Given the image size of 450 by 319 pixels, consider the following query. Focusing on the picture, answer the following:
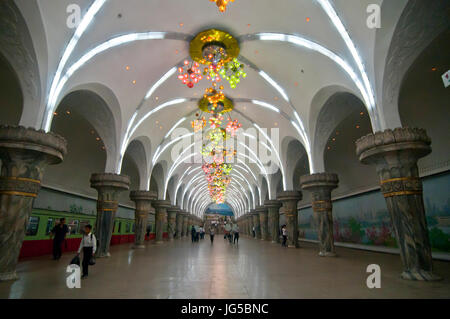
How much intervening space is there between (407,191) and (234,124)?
25.9ft

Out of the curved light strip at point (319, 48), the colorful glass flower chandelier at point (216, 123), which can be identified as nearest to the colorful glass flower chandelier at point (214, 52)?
the curved light strip at point (319, 48)

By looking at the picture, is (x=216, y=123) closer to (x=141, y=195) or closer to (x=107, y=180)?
(x=107, y=180)

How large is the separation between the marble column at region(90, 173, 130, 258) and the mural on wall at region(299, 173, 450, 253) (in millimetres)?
12122

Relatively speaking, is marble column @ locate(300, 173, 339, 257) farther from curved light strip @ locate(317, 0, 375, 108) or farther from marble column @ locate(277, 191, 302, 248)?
curved light strip @ locate(317, 0, 375, 108)

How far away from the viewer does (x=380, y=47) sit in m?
6.34

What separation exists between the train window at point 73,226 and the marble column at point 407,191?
13.9 metres

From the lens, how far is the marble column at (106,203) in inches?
382

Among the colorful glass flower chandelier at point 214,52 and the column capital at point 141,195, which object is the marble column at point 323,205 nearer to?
the colorful glass flower chandelier at point 214,52

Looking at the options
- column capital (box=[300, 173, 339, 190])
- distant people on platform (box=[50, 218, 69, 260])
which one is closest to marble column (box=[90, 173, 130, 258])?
distant people on platform (box=[50, 218, 69, 260])

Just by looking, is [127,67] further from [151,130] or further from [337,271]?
[337,271]

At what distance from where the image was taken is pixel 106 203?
9953 mm

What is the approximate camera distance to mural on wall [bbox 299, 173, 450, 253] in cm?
912

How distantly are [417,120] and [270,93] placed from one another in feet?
20.1
